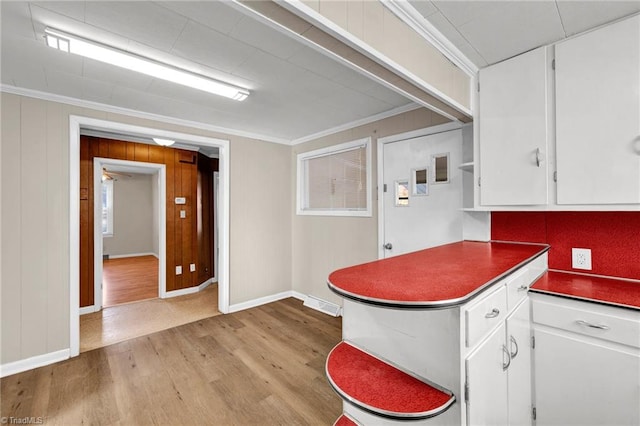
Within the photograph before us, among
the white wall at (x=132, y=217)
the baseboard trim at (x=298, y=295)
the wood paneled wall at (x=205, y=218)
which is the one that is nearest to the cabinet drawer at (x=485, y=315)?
the baseboard trim at (x=298, y=295)

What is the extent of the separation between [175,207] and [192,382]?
3.05m

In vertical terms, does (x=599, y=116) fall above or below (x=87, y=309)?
above

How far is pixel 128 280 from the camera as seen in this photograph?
561 cm

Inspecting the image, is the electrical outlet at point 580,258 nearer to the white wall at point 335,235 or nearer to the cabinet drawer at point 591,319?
the cabinet drawer at point 591,319

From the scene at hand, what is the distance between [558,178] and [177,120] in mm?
3674

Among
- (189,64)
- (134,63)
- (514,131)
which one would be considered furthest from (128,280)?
(514,131)

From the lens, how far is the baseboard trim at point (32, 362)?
2398mm

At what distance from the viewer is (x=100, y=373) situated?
94.7 inches

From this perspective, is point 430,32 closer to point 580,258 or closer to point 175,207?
point 580,258

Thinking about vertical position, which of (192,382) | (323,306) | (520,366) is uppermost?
(520,366)

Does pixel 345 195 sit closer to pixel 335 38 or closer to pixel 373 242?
pixel 373 242

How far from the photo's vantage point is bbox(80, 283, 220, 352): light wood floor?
3.12 meters

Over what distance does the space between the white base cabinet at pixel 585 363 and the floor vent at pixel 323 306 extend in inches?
88.6

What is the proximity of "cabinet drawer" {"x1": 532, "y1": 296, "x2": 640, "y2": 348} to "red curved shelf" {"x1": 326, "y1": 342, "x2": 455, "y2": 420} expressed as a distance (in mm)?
1053
